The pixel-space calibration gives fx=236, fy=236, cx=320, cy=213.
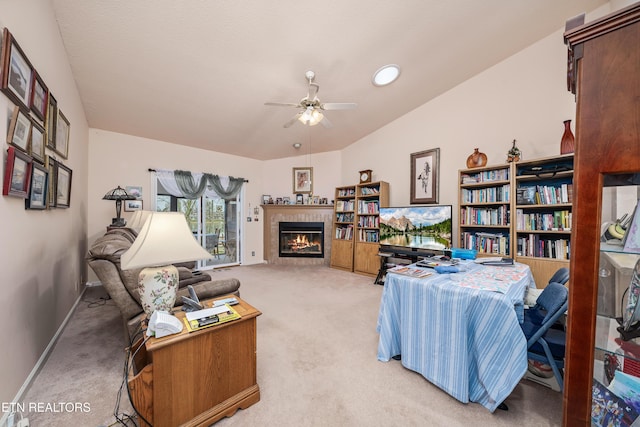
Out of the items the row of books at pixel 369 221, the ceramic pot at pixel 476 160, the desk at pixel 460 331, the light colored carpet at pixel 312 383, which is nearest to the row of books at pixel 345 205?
the row of books at pixel 369 221

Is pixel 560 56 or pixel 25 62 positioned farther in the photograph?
pixel 560 56

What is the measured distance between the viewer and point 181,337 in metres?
1.21

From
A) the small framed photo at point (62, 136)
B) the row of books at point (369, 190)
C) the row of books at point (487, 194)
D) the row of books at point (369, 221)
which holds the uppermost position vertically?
the small framed photo at point (62, 136)

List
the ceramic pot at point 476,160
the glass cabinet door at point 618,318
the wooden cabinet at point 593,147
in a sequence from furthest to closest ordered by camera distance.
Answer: the ceramic pot at point 476,160
the glass cabinet door at point 618,318
the wooden cabinet at point 593,147

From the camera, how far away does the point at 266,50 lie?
2.52 m

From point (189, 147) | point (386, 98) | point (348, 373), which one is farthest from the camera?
point (189, 147)

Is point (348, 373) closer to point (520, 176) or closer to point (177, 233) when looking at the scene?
point (177, 233)

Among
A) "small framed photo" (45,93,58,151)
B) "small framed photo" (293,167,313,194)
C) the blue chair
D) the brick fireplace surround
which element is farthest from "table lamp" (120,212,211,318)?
"small framed photo" (293,167,313,194)

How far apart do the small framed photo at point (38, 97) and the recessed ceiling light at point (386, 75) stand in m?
3.24

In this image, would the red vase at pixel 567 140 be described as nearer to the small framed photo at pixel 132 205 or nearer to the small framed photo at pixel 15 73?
the small framed photo at pixel 15 73

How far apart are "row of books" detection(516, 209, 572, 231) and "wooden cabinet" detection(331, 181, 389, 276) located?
6.82 ft

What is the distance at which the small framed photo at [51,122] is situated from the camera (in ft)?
6.61

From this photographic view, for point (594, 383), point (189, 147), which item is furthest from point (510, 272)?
point (189, 147)

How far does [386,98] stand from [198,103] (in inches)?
112
